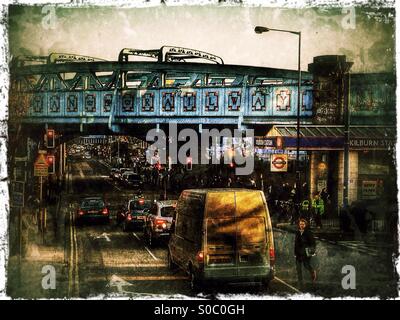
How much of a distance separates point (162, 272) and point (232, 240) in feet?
12.4

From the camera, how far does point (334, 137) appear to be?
101ft

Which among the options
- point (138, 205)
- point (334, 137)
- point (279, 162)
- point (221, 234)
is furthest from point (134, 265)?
point (334, 137)

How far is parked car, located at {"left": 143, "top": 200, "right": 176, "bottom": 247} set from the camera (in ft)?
69.9

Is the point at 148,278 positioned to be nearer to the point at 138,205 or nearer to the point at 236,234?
the point at 236,234

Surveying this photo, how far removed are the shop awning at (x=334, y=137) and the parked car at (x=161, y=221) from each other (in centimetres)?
833

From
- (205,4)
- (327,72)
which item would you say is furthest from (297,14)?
(327,72)

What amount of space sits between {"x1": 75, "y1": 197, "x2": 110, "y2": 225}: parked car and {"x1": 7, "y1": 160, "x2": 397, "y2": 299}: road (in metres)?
3.42

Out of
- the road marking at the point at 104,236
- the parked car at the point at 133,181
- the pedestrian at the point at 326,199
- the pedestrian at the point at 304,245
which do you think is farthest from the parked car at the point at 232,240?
the parked car at the point at 133,181

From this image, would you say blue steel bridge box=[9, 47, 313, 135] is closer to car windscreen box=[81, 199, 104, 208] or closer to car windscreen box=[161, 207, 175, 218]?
car windscreen box=[81, 199, 104, 208]

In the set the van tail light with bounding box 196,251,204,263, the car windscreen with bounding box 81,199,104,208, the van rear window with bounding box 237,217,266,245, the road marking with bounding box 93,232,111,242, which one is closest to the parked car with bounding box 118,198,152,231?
the road marking with bounding box 93,232,111,242

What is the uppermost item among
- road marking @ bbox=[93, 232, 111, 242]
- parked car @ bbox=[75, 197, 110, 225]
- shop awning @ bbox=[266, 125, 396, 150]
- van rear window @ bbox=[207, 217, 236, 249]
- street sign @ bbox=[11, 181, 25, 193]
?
shop awning @ bbox=[266, 125, 396, 150]
